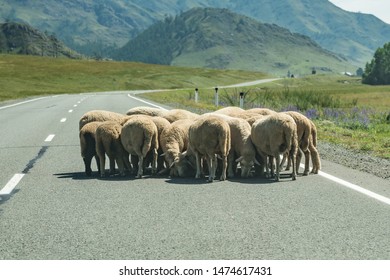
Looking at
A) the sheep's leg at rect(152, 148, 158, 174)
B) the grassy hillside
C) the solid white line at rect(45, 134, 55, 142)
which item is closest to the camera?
the sheep's leg at rect(152, 148, 158, 174)

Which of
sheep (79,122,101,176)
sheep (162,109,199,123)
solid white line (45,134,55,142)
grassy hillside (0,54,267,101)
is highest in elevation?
sheep (162,109,199,123)

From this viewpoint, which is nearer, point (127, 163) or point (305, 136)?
point (305, 136)

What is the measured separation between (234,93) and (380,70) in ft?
396

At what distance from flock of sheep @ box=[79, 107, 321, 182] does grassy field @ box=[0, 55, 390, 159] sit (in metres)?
3.59

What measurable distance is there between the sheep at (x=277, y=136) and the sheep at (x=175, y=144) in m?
1.20

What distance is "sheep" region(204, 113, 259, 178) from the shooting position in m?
8.77

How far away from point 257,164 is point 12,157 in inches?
212

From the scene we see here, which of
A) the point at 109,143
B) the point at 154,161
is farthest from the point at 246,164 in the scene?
the point at 109,143

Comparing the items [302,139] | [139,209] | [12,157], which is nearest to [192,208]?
[139,209]

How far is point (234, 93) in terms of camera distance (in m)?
34.5

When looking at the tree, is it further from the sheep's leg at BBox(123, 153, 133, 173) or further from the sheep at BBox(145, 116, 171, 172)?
the sheep's leg at BBox(123, 153, 133, 173)

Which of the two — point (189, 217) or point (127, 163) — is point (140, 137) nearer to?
point (127, 163)

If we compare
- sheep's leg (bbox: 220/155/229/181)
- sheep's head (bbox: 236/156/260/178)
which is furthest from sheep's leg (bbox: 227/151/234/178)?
sheep's leg (bbox: 220/155/229/181)

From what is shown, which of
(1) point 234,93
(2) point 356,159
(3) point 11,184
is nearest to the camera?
→ (3) point 11,184
